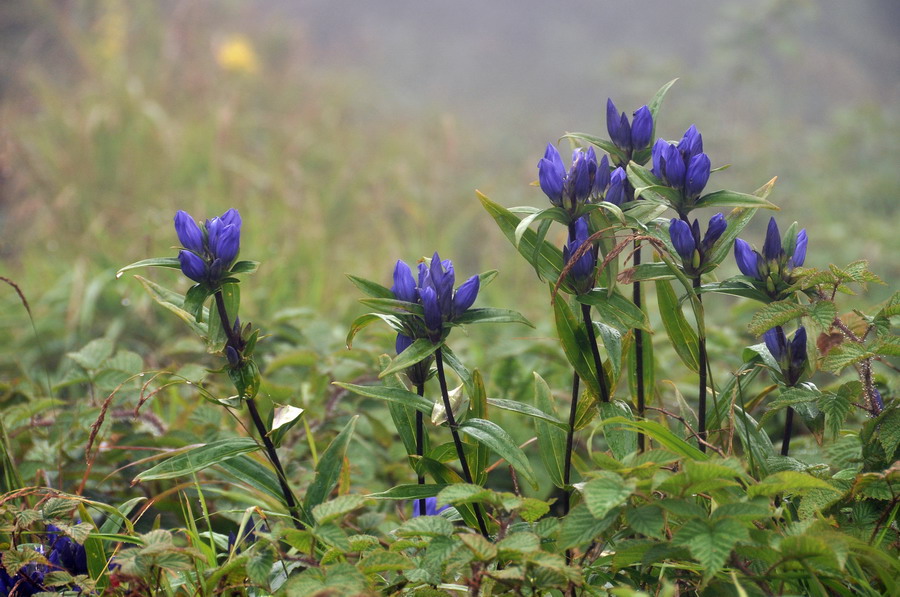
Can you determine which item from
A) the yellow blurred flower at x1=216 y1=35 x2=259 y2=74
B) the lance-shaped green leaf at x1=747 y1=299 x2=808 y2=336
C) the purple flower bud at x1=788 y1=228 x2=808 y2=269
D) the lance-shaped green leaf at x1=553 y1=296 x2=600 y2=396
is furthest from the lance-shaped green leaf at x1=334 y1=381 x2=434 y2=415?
the yellow blurred flower at x1=216 y1=35 x2=259 y2=74

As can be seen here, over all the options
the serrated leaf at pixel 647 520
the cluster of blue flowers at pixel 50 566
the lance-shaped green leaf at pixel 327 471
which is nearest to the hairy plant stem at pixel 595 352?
the serrated leaf at pixel 647 520

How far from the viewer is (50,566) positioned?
1.05 metres

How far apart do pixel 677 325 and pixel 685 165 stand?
0.93 feet

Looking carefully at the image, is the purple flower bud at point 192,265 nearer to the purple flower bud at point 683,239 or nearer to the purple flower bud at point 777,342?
the purple flower bud at point 683,239

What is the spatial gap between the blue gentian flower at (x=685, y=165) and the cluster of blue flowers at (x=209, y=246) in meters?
0.60

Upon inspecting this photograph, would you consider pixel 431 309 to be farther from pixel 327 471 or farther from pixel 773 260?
pixel 773 260

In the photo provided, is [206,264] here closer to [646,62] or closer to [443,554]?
[443,554]

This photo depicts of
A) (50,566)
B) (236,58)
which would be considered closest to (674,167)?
(50,566)

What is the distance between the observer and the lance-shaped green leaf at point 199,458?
3.20 ft

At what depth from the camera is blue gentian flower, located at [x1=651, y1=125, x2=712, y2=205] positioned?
3.20 feet

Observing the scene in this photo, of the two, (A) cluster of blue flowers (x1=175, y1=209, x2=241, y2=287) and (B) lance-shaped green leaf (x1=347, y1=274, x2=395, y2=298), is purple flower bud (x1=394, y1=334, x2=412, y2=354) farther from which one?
(A) cluster of blue flowers (x1=175, y1=209, x2=241, y2=287)

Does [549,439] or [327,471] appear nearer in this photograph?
[327,471]

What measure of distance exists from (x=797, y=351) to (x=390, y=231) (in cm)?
288

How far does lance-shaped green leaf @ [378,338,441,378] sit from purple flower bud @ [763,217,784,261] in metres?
0.48
